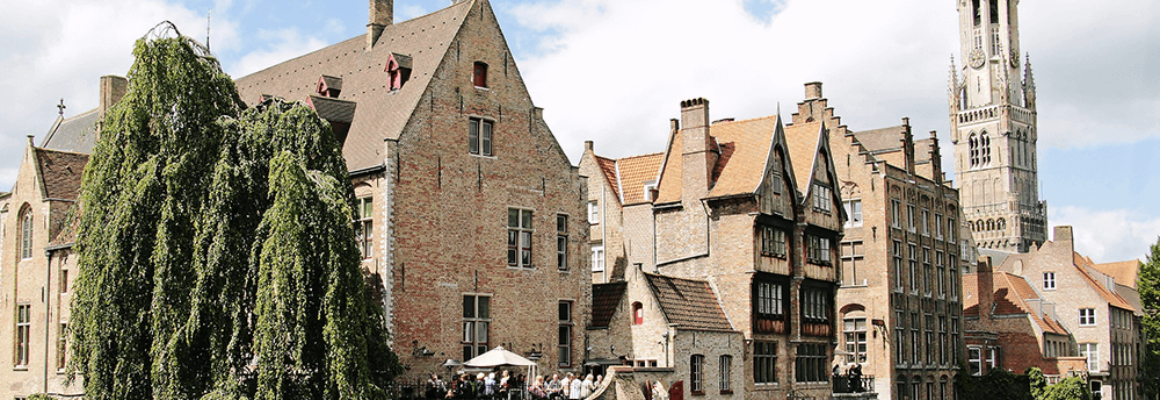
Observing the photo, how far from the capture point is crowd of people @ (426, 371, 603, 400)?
87.9 ft

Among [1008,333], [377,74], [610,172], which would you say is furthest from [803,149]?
[1008,333]

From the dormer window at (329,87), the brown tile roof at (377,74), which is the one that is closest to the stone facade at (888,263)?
the brown tile roof at (377,74)

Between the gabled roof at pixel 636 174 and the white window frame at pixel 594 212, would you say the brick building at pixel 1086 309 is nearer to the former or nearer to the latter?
the gabled roof at pixel 636 174

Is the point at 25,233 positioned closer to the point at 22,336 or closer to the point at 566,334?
the point at 22,336

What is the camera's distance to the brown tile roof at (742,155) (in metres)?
35.6

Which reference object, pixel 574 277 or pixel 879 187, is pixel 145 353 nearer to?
pixel 574 277

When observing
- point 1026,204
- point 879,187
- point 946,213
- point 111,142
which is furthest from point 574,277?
point 1026,204

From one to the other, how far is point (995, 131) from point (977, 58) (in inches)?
359

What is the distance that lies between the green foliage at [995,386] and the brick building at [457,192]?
25.0 metres

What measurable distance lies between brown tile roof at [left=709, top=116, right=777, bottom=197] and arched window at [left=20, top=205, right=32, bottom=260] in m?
21.2

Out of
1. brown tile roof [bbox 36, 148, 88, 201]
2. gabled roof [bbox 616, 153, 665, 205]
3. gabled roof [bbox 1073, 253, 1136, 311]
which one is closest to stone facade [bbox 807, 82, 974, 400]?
gabled roof [bbox 616, 153, 665, 205]

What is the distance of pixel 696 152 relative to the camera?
36.4 metres

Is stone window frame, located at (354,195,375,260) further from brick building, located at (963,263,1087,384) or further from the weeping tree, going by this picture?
brick building, located at (963,263,1087,384)

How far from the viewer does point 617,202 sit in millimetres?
39000
